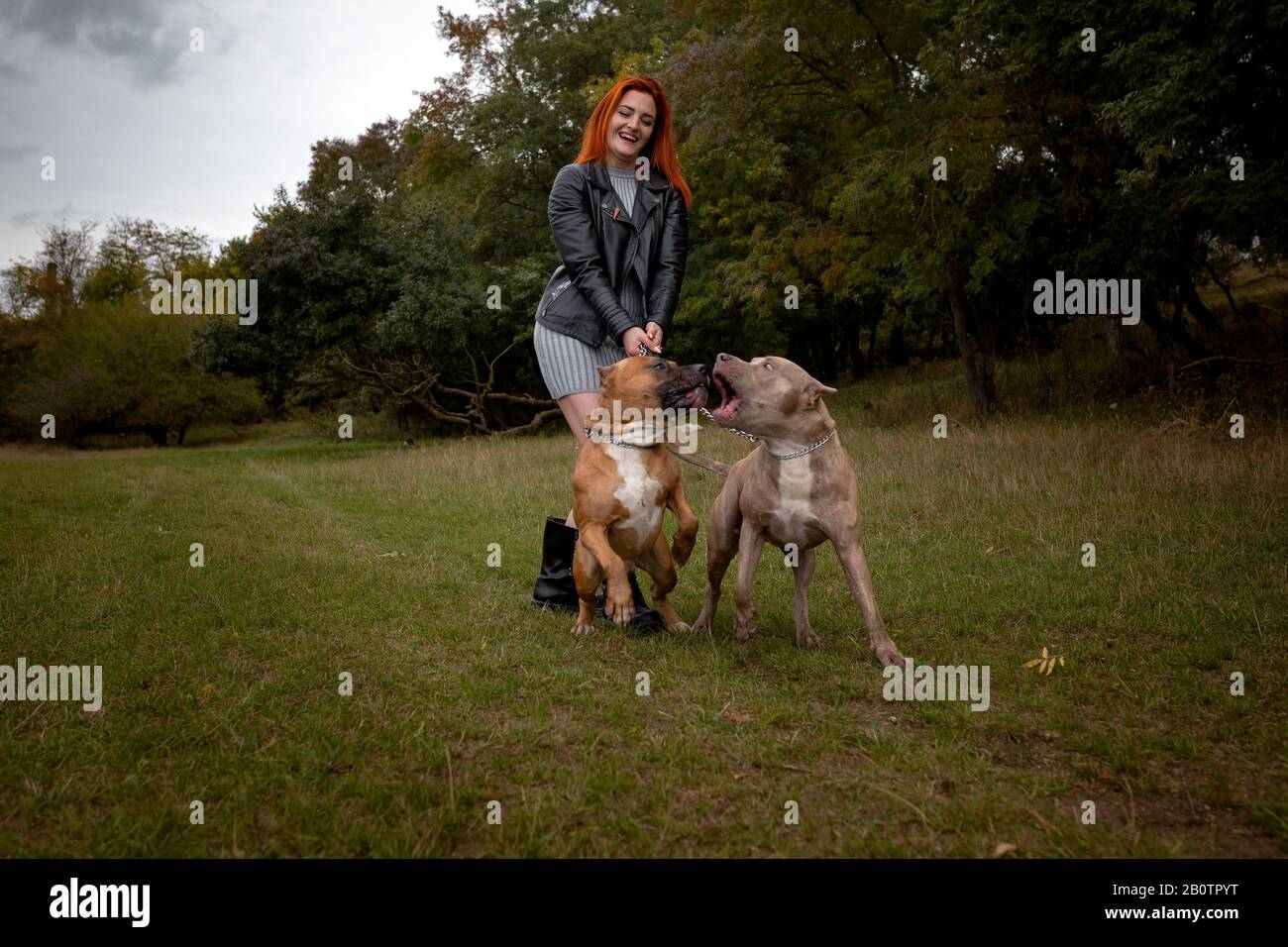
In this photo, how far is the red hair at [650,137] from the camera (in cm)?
480

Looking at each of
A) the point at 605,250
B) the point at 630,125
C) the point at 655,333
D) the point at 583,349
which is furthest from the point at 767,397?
the point at 630,125

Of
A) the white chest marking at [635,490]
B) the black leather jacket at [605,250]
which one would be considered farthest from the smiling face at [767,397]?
the black leather jacket at [605,250]

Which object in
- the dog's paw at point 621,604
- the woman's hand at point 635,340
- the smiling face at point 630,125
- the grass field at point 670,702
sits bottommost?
the grass field at point 670,702

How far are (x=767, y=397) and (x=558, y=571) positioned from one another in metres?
2.06

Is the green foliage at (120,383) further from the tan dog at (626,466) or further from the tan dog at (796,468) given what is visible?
the tan dog at (796,468)

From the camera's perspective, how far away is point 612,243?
15.8 feet

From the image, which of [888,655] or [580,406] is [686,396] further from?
[888,655]

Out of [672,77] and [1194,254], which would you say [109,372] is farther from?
[1194,254]

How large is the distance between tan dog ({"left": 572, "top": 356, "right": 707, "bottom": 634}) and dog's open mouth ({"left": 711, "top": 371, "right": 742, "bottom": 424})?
186 millimetres

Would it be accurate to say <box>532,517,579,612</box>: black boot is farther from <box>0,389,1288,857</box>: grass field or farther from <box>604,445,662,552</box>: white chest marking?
<box>604,445,662,552</box>: white chest marking

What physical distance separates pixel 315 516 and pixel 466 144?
18376mm

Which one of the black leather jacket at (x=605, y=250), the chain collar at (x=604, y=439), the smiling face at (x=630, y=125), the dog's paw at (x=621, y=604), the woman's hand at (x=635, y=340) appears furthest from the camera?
the smiling face at (x=630, y=125)

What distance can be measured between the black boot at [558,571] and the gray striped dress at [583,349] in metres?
0.93

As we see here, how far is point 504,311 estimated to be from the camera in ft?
71.2
